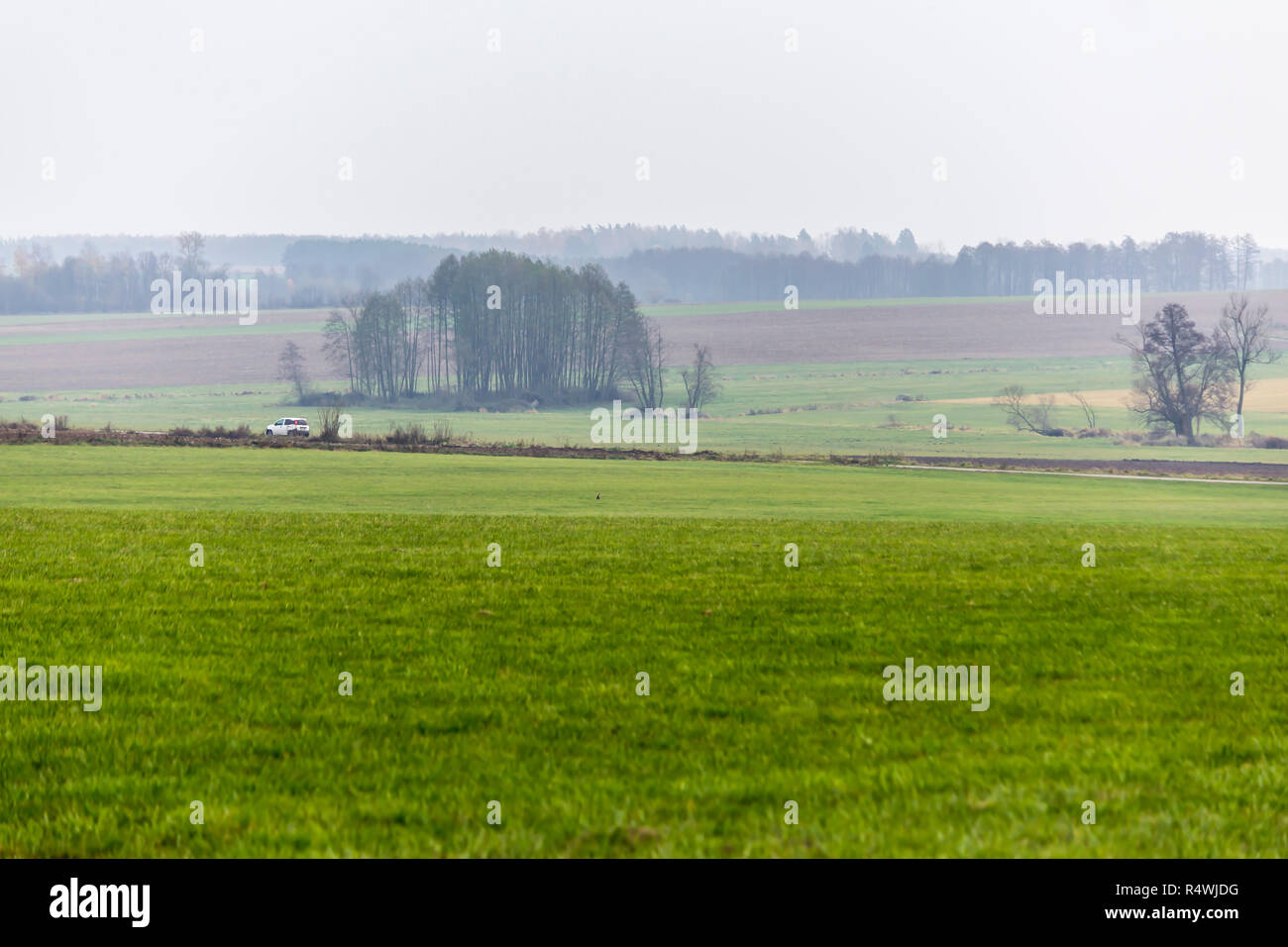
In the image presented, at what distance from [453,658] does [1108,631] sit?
6.88 metres

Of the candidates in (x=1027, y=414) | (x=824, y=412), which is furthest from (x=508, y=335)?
(x=1027, y=414)

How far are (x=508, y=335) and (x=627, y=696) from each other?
4796 inches

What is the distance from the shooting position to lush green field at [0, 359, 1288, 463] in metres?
77.6

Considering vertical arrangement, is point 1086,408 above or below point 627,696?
above

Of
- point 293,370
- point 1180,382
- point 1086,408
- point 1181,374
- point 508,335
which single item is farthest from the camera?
point 508,335

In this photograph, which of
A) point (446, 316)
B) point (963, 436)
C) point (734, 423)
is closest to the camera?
point (963, 436)

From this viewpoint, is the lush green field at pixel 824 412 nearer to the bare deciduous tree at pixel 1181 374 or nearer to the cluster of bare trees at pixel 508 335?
the bare deciduous tree at pixel 1181 374

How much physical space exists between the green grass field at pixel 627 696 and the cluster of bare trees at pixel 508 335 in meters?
105

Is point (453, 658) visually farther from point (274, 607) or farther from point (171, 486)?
point (171, 486)

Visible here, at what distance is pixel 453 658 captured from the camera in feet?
34.1

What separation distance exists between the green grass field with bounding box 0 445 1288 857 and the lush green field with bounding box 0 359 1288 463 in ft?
181

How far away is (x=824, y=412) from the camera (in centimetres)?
10244

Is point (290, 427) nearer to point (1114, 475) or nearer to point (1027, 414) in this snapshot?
point (1114, 475)
